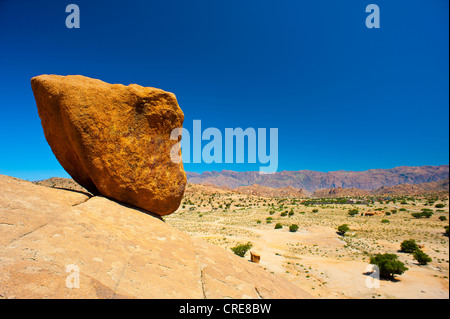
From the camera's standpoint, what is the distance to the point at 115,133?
6434mm

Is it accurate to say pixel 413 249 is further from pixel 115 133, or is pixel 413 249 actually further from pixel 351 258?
pixel 115 133

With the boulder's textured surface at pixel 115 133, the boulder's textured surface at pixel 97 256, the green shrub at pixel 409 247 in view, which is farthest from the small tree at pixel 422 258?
the boulder's textured surface at pixel 115 133

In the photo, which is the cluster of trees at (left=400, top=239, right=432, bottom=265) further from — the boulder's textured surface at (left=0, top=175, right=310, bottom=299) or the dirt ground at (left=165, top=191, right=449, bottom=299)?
the boulder's textured surface at (left=0, top=175, right=310, bottom=299)

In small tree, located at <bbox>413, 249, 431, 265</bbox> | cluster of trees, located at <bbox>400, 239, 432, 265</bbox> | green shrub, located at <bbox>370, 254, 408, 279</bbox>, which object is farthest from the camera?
cluster of trees, located at <bbox>400, 239, 432, 265</bbox>

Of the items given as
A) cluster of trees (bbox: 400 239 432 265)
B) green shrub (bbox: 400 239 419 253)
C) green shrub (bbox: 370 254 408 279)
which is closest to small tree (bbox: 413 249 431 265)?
cluster of trees (bbox: 400 239 432 265)

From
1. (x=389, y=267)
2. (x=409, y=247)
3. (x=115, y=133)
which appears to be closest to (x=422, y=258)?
(x=409, y=247)

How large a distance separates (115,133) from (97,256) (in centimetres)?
394

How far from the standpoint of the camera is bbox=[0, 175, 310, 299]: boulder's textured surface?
2855 mm

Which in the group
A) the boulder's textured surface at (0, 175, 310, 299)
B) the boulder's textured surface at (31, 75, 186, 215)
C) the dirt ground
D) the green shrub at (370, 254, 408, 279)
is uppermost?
the boulder's textured surface at (31, 75, 186, 215)

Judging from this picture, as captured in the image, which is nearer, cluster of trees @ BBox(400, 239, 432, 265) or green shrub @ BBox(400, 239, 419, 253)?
cluster of trees @ BBox(400, 239, 432, 265)

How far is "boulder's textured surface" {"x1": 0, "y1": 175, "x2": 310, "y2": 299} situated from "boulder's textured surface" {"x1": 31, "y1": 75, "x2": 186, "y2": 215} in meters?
1.01

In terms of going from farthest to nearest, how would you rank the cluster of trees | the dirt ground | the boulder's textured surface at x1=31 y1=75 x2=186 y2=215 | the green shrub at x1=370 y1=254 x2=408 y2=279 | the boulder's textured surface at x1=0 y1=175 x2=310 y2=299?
the cluster of trees, the green shrub at x1=370 y1=254 x2=408 y2=279, the dirt ground, the boulder's textured surface at x1=31 y1=75 x2=186 y2=215, the boulder's textured surface at x1=0 y1=175 x2=310 y2=299

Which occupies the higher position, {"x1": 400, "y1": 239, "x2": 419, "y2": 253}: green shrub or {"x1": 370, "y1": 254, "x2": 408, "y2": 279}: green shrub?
{"x1": 370, "y1": 254, "x2": 408, "y2": 279}: green shrub
